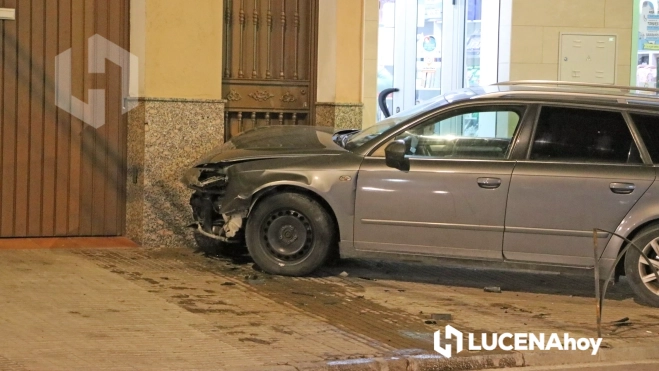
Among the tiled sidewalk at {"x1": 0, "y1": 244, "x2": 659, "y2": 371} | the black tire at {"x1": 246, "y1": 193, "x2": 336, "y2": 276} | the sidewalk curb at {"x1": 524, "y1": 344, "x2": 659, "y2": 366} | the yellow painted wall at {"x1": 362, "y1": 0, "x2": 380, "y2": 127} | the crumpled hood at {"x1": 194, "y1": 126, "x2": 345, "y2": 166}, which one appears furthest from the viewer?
the yellow painted wall at {"x1": 362, "y1": 0, "x2": 380, "y2": 127}

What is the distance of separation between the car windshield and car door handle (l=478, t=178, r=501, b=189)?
82 cm

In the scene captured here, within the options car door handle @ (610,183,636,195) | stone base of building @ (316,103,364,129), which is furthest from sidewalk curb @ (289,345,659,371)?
stone base of building @ (316,103,364,129)

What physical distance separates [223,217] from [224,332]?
2341 mm

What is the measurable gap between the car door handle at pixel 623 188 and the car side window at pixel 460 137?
3.00 ft

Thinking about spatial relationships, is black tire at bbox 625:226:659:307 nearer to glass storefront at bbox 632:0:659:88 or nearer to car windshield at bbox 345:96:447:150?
car windshield at bbox 345:96:447:150

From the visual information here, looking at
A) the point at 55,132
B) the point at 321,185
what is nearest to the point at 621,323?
the point at 321,185

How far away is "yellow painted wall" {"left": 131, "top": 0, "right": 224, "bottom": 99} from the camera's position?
10.3 metres

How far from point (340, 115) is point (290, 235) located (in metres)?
2.52

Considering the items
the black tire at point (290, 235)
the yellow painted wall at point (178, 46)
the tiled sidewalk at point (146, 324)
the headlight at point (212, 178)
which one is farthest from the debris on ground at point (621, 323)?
the yellow painted wall at point (178, 46)

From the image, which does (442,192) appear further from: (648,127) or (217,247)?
(217,247)

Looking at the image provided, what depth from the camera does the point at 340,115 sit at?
11.1 meters

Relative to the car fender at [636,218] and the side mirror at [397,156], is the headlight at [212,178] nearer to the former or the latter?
the side mirror at [397,156]

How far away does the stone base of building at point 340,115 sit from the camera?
1111cm

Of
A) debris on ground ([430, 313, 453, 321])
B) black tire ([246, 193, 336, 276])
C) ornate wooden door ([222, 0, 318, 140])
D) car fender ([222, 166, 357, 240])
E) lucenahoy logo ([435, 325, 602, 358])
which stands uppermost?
ornate wooden door ([222, 0, 318, 140])
